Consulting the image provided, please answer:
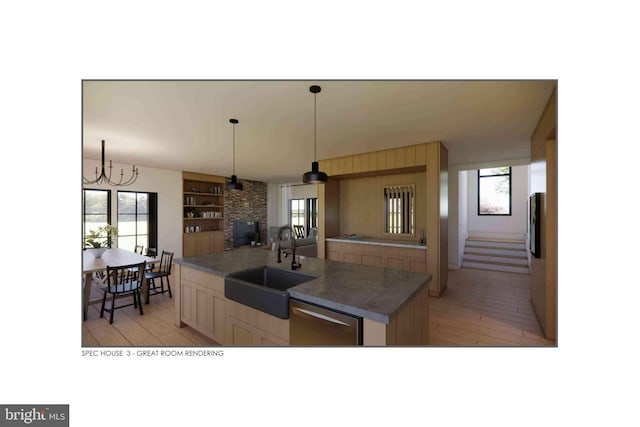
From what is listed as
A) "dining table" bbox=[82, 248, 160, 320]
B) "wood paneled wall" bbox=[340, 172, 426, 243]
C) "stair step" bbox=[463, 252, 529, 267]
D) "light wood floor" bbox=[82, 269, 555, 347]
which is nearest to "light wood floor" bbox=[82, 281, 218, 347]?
"light wood floor" bbox=[82, 269, 555, 347]

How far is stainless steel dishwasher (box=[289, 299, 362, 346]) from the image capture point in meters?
1.22

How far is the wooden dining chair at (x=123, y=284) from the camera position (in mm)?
2678

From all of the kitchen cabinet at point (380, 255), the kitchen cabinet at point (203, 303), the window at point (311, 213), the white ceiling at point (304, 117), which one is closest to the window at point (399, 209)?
the kitchen cabinet at point (380, 255)

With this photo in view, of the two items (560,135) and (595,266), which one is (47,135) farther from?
(595,266)

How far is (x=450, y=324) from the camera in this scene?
8.64 ft

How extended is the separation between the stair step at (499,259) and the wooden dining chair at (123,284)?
631cm

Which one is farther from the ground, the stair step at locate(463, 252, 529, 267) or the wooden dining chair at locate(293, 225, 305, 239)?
the wooden dining chair at locate(293, 225, 305, 239)

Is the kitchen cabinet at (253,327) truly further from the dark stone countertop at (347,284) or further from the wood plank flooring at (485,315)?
the wood plank flooring at (485,315)

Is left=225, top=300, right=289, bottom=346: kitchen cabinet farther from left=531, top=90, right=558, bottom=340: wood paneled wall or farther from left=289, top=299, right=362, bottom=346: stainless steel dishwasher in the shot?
left=531, top=90, right=558, bottom=340: wood paneled wall

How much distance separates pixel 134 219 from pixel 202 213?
131 inches

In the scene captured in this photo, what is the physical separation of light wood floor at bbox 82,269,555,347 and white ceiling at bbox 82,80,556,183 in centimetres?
175

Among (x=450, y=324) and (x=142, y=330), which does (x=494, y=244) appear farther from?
(x=142, y=330)
